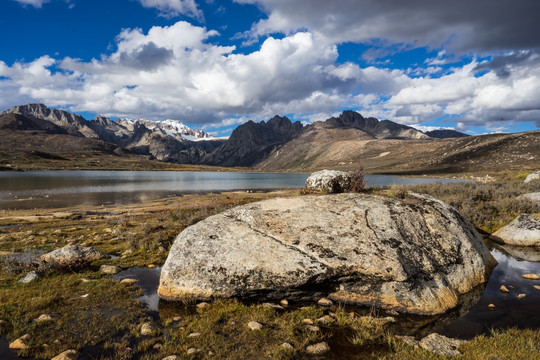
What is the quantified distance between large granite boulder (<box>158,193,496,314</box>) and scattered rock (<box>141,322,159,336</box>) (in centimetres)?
187

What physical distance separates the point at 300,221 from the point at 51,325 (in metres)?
8.64

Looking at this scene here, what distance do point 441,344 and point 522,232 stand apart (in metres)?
15.1

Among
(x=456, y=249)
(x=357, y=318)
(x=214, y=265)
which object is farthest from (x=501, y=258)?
(x=214, y=265)

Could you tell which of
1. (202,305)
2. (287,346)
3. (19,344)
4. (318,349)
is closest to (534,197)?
(318,349)

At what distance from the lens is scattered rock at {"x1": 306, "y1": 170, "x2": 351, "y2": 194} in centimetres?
1476

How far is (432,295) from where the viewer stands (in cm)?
978

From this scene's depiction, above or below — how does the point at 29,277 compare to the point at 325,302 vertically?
above

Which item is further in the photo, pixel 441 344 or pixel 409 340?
pixel 409 340

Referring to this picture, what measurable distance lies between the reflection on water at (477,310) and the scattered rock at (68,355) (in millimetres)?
2661

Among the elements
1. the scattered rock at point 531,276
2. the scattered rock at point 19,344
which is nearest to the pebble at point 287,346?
the scattered rock at point 19,344

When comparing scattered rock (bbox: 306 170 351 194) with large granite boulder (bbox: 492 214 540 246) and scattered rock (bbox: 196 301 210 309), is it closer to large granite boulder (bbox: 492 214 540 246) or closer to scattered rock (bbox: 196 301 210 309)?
scattered rock (bbox: 196 301 210 309)

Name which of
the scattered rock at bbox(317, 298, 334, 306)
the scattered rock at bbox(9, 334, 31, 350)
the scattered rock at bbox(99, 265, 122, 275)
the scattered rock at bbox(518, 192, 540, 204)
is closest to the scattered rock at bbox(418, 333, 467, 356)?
the scattered rock at bbox(317, 298, 334, 306)

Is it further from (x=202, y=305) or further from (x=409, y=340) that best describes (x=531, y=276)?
(x=202, y=305)

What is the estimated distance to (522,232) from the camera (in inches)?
684
